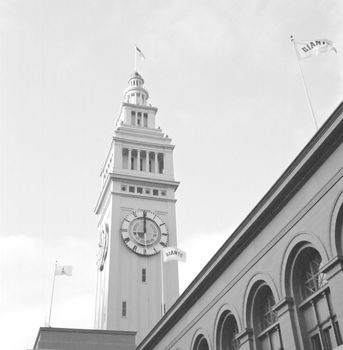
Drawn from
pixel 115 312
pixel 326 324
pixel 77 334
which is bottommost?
pixel 326 324

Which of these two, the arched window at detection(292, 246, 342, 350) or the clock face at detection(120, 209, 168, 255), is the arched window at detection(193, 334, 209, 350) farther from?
the clock face at detection(120, 209, 168, 255)

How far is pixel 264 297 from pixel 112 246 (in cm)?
3835

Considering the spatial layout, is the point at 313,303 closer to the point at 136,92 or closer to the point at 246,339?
the point at 246,339

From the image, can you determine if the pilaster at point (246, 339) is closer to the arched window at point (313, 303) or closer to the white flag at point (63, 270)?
the arched window at point (313, 303)

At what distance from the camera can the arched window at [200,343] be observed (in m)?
37.0

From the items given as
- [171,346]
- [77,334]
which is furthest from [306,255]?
[77,334]

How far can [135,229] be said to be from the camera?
69.6 meters

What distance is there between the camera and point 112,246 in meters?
67.8

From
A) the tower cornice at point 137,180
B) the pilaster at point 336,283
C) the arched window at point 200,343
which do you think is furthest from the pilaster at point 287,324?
the tower cornice at point 137,180

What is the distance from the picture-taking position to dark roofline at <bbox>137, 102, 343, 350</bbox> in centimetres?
2575

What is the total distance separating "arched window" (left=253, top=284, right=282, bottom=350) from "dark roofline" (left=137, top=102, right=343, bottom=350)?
286 centimetres

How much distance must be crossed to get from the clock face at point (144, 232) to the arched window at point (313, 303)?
135 ft

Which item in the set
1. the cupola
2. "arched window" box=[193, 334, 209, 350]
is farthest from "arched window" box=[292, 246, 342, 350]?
the cupola

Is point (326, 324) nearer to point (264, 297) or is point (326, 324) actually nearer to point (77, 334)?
point (264, 297)
